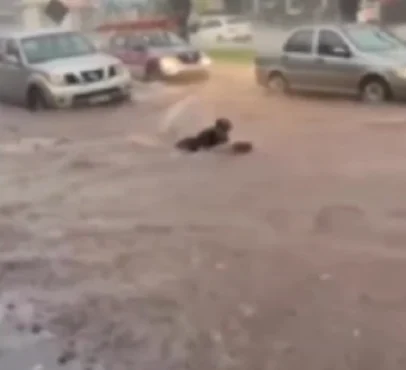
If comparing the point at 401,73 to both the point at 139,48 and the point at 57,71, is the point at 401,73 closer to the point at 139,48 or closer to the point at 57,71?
the point at 57,71

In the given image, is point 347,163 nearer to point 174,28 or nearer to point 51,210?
point 51,210

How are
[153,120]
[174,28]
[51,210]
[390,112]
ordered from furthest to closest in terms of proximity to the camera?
[174,28]
[153,120]
[390,112]
[51,210]

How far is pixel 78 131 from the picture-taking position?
16797 mm

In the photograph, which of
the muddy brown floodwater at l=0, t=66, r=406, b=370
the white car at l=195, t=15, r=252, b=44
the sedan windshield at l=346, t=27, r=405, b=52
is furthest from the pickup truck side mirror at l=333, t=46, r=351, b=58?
the white car at l=195, t=15, r=252, b=44

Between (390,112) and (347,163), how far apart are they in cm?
411

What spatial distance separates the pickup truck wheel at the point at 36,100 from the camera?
1972cm

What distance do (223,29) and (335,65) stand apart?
1228 cm

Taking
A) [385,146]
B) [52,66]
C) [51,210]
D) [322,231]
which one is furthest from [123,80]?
[322,231]

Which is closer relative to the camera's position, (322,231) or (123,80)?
(322,231)

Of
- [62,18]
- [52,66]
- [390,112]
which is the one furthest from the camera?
[62,18]

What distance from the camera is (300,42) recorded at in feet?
63.7

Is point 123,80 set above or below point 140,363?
below

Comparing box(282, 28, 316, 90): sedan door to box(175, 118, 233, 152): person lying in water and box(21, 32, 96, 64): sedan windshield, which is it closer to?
box(21, 32, 96, 64): sedan windshield

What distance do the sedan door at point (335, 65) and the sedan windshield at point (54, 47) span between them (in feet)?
14.6
